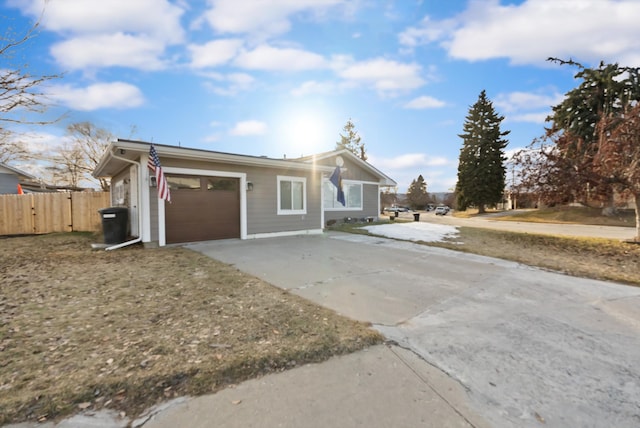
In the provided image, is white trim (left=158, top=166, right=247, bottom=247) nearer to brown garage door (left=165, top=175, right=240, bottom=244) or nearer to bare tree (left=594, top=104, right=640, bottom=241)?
brown garage door (left=165, top=175, right=240, bottom=244)

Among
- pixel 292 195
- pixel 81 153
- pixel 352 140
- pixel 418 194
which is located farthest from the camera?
pixel 418 194

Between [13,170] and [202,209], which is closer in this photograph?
[202,209]

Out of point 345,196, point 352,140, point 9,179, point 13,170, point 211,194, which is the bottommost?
point 211,194

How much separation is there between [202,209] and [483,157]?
3103cm

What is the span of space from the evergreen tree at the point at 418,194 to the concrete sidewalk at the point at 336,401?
189 ft

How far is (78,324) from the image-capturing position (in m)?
2.84

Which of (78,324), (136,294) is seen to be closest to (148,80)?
(136,294)

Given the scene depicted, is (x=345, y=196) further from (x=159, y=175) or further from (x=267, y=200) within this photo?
(x=159, y=175)

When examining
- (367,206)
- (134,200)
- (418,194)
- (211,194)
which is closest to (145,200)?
(134,200)

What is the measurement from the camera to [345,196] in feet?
50.2

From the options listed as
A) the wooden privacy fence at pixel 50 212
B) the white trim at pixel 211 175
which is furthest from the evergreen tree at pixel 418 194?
the wooden privacy fence at pixel 50 212

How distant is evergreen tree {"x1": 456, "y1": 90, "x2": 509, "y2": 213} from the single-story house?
25108 mm

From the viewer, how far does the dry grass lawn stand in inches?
71.6

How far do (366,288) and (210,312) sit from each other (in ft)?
7.39
